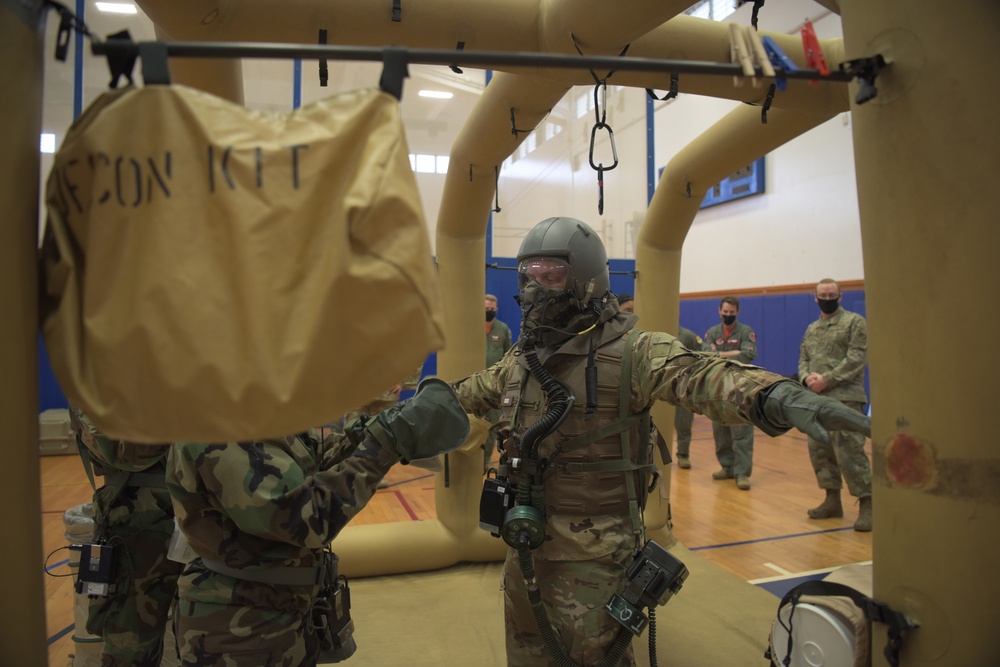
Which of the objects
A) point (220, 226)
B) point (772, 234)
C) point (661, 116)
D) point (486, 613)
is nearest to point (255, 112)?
point (220, 226)

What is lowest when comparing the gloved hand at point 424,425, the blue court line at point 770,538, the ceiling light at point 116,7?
the blue court line at point 770,538

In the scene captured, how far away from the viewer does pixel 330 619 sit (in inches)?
74.6

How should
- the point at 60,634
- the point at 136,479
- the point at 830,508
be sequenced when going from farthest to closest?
the point at 830,508 < the point at 60,634 < the point at 136,479

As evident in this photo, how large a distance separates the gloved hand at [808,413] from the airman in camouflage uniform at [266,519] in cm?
82

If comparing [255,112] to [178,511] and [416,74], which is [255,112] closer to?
[178,511]

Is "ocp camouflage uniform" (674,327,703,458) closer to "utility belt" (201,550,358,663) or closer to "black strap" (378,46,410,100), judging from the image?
"utility belt" (201,550,358,663)

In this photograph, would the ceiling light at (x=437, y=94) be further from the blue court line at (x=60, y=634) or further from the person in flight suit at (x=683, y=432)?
the blue court line at (x=60, y=634)

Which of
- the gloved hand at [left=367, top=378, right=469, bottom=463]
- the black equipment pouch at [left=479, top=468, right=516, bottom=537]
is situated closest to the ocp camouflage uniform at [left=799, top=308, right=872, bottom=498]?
the black equipment pouch at [left=479, top=468, right=516, bottom=537]

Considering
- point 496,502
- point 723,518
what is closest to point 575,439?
point 496,502

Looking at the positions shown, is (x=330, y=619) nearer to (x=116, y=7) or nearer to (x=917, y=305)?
(x=917, y=305)

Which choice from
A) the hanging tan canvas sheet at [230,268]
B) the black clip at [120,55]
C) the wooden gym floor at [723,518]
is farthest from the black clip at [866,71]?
A: the wooden gym floor at [723,518]

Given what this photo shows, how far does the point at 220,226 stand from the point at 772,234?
1031 cm

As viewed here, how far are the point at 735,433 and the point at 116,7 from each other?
8260mm

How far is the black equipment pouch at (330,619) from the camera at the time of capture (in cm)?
189
